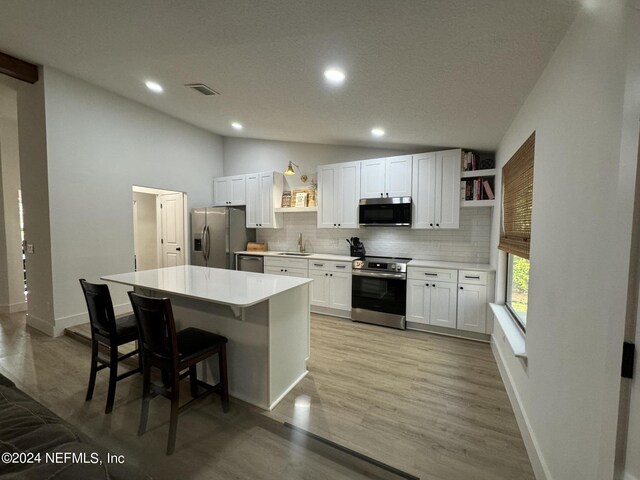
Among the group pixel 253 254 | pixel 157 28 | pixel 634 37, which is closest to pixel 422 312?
pixel 253 254

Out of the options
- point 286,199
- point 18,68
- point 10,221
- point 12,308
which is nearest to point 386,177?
point 286,199

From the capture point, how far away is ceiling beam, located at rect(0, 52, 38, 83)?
301 centimetres

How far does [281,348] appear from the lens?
7.48ft

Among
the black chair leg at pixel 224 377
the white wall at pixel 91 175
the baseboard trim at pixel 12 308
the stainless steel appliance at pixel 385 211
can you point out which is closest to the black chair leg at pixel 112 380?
the black chair leg at pixel 224 377

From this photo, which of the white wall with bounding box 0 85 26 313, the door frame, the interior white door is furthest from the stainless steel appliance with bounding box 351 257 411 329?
the white wall with bounding box 0 85 26 313

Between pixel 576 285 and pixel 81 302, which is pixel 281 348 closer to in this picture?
pixel 576 285

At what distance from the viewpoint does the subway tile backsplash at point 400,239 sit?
3826mm

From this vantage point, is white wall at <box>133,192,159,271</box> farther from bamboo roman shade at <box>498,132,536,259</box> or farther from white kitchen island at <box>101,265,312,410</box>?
bamboo roman shade at <box>498,132,536,259</box>

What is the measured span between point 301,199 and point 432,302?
268cm

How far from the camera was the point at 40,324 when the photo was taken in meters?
3.57

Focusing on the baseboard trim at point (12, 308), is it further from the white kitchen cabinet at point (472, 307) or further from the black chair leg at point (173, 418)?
the white kitchen cabinet at point (472, 307)

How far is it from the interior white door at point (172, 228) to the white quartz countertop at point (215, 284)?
8.30 ft

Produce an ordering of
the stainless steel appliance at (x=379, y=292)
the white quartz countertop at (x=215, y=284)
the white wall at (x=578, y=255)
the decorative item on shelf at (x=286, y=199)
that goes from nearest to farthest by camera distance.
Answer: the white wall at (x=578, y=255) → the white quartz countertop at (x=215, y=284) → the stainless steel appliance at (x=379, y=292) → the decorative item on shelf at (x=286, y=199)

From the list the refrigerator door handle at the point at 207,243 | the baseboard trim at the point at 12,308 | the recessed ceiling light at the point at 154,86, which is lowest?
the baseboard trim at the point at 12,308
